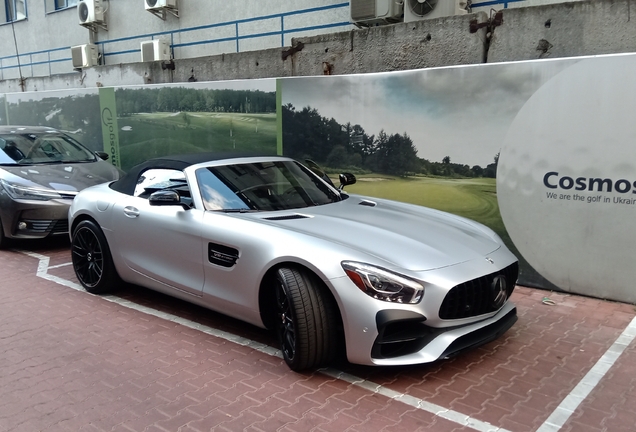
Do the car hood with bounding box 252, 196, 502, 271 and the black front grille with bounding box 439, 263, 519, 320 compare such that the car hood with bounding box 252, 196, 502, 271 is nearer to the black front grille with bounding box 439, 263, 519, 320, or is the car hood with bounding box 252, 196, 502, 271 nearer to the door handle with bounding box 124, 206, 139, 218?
the black front grille with bounding box 439, 263, 519, 320

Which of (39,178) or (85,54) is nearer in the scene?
(39,178)

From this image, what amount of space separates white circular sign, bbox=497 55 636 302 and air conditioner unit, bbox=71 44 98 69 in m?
13.6

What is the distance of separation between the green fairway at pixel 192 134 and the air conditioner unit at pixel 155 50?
3269mm

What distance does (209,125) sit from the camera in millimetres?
9078

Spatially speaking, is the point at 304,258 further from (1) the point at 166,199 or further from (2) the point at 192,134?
(2) the point at 192,134

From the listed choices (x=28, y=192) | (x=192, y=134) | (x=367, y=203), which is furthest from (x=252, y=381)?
(x=192, y=134)

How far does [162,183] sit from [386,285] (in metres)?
2.57

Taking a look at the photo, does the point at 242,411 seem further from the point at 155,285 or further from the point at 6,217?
the point at 6,217

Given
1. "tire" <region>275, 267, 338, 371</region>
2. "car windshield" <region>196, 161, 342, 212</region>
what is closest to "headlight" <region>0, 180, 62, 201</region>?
"car windshield" <region>196, 161, 342, 212</region>

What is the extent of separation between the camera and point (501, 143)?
19.0ft

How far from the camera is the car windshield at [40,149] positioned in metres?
7.90

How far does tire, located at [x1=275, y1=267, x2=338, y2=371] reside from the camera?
136 inches

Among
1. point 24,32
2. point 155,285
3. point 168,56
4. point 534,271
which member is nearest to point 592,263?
point 534,271

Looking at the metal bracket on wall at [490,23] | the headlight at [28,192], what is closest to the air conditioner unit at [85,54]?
the headlight at [28,192]
